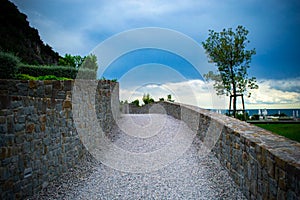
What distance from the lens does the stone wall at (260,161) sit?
8.60ft

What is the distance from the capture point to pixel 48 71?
480 inches

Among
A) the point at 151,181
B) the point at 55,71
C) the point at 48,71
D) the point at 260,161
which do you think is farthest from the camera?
the point at 55,71

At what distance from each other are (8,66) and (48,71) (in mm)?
2248

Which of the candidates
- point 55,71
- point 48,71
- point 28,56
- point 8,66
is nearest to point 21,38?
point 28,56

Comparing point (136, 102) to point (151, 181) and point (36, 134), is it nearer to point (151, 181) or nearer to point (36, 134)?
point (151, 181)

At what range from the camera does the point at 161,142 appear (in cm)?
819

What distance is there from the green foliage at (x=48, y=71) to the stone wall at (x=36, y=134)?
4.62 meters

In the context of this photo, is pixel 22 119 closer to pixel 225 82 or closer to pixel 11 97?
pixel 11 97

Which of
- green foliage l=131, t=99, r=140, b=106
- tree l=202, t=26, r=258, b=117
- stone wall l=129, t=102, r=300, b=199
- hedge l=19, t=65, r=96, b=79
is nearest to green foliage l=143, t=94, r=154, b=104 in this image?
green foliage l=131, t=99, r=140, b=106

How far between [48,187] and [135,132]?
17.3 feet

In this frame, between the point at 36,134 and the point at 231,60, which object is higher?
the point at 231,60

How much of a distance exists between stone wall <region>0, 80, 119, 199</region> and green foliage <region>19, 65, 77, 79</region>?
15.1ft

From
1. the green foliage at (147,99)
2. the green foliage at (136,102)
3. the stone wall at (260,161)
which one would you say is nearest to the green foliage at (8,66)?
the stone wall at (260,161)

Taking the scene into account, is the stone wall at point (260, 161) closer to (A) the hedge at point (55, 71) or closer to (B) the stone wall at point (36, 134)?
(B) the stone wall at point (36, 134)
